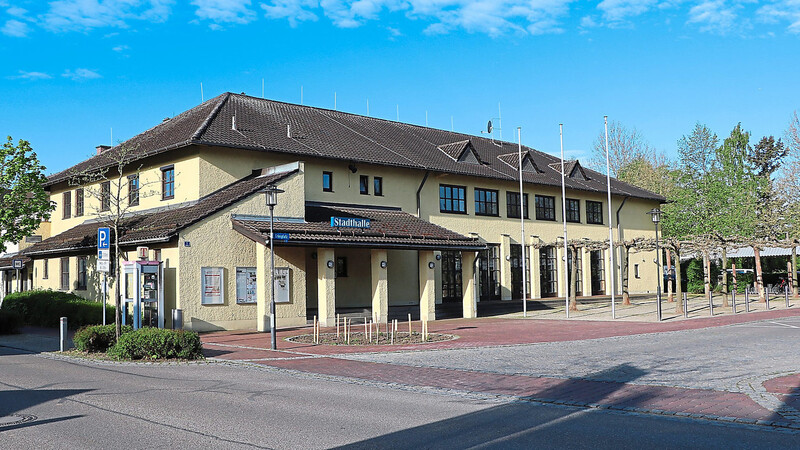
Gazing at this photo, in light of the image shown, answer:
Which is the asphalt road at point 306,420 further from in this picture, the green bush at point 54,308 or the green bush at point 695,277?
the green bush at point 695,277

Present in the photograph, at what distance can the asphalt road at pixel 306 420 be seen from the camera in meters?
7.46

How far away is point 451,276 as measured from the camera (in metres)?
33.2

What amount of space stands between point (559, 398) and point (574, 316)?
65.6 feet

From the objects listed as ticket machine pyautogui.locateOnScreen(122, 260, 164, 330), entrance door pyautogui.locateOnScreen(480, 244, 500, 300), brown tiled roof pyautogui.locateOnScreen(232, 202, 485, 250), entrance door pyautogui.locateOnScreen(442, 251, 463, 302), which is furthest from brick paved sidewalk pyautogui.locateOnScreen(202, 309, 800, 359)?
entrance door pyautogui.locateOnScreen(480, 244, 500, 300)

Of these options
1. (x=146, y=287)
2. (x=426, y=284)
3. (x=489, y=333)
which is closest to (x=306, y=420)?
(x=489, y=333)

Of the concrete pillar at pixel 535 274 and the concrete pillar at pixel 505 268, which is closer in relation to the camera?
the concrete pillar at pixel 505 268

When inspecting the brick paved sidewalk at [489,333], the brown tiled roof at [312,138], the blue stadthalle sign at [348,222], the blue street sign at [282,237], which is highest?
the brown tiled roof at [312,138]

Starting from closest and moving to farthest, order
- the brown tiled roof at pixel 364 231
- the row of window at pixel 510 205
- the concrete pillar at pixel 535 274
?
the brown tiled roof at pixel 364 231 < the row of window at pixel 510 205 < the concrete pillar at pixel 535 274

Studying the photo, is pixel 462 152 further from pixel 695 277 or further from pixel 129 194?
pixel 695 277

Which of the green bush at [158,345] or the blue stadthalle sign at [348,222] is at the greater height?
the blue stadthalle sign at [348,222]

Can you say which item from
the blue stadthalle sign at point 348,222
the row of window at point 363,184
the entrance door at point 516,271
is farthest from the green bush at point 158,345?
the entrance door at point 516,271

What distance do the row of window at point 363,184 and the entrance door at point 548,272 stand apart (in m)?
11.3

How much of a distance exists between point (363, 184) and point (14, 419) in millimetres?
21909

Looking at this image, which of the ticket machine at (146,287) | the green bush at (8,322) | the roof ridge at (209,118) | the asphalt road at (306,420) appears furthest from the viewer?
the roof ridge at (209,118)
